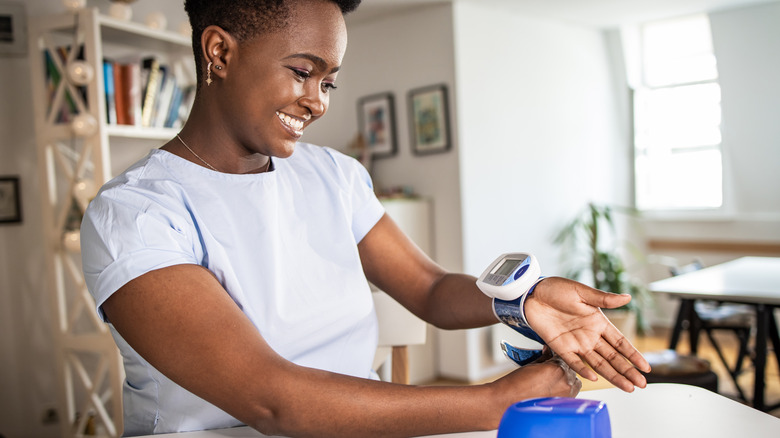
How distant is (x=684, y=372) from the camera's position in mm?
2941

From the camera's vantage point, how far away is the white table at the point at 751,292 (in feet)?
10.1

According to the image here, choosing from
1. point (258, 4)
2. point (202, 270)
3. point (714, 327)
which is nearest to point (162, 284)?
point (202, 270)

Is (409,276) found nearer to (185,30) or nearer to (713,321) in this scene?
(185,30)

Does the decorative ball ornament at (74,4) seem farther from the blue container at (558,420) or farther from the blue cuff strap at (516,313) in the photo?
the blue container at (558,420)

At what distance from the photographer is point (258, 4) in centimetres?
110

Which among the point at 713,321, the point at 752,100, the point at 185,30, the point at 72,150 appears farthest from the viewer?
the point at 752,100

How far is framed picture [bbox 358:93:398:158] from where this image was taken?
5074mm

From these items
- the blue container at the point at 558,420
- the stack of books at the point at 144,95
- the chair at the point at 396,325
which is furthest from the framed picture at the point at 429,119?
the blue container at the point at 558,420

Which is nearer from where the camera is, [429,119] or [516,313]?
[516,313]

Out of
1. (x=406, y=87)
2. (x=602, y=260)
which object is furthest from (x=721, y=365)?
(x=406, y=87)

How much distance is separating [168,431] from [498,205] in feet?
13.1

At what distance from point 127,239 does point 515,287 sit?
58cm

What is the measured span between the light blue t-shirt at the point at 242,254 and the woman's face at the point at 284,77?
126 millimetres

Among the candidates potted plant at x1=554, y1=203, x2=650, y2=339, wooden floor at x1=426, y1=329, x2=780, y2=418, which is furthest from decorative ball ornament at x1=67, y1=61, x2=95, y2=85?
potted plant at x1=554, y1=203, x2=650, y2=339
